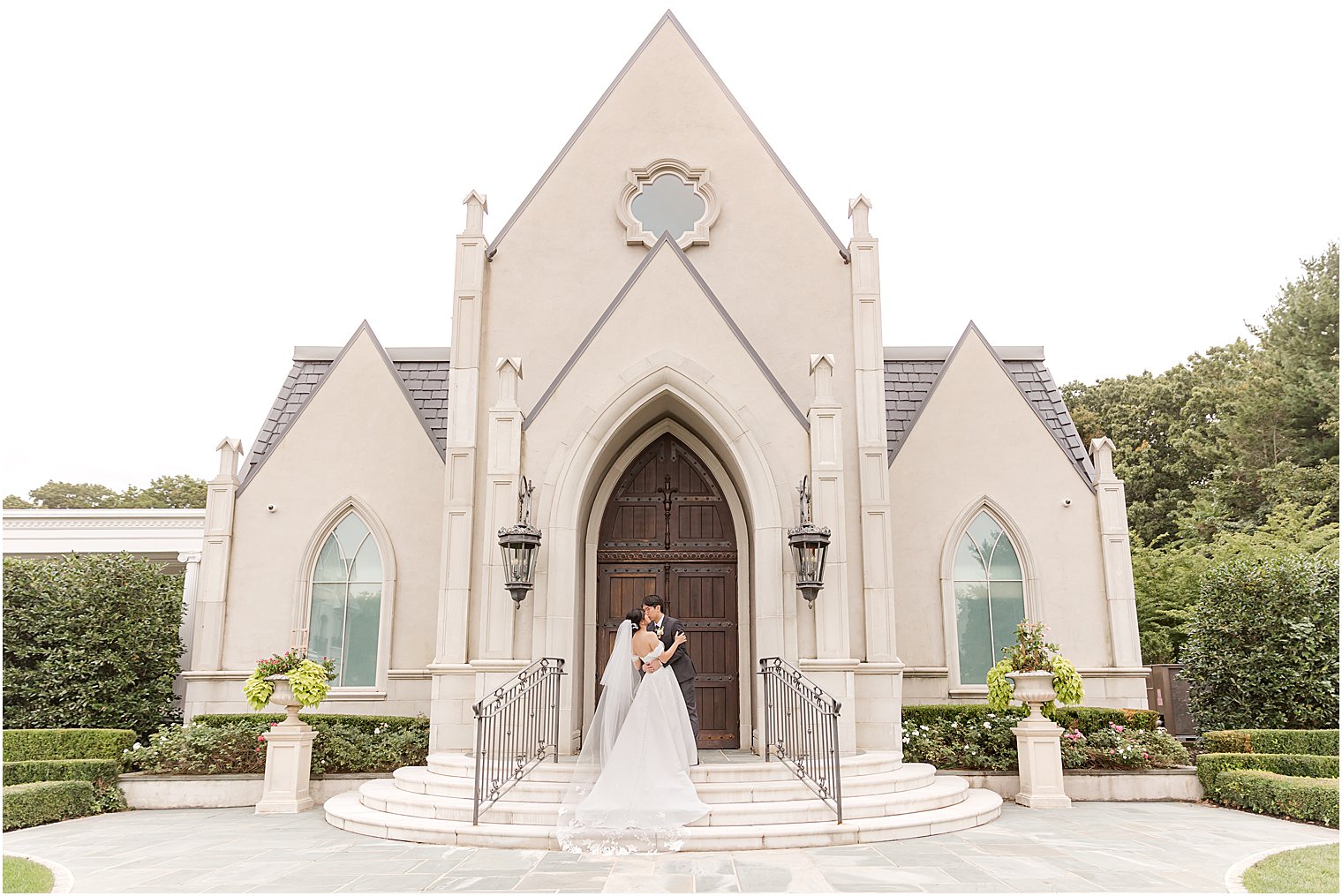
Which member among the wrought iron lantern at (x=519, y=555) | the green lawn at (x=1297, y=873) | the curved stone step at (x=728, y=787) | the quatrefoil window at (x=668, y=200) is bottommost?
the green lawn at (x=1297, y=873)

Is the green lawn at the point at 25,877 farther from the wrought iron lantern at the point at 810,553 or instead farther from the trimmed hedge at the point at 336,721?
the wrought iron lantern at the point at 810,553

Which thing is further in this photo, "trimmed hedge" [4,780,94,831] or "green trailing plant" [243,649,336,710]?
"green trailing plant" [243,649,336,710]

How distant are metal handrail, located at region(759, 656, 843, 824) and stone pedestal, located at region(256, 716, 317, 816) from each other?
5.84 m

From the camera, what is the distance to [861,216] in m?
13.4

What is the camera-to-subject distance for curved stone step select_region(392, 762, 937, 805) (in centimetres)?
907

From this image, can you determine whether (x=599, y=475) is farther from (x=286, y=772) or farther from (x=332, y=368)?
(x=332, y=368)

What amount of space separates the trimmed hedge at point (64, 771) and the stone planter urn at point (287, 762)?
209 cm

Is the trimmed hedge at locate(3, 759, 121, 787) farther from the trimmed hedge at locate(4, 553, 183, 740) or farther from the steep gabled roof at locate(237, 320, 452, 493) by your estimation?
the steep gabled roof at locate(237, 320, 452, 493)

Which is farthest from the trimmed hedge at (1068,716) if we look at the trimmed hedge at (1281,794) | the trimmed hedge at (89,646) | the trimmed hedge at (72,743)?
the trimmed hedge at (89,646)

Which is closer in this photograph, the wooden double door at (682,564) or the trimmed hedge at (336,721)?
the wooden double door at (682,564)

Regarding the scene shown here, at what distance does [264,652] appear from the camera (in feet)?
45.3

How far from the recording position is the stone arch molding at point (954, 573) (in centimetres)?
1375

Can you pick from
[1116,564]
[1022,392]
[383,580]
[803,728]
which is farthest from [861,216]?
[383,580]

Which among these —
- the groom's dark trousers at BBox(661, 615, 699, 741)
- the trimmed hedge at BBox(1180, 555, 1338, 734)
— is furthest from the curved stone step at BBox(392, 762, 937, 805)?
the trimmed hedge at BBox(1180, 555, 1338, 734)
